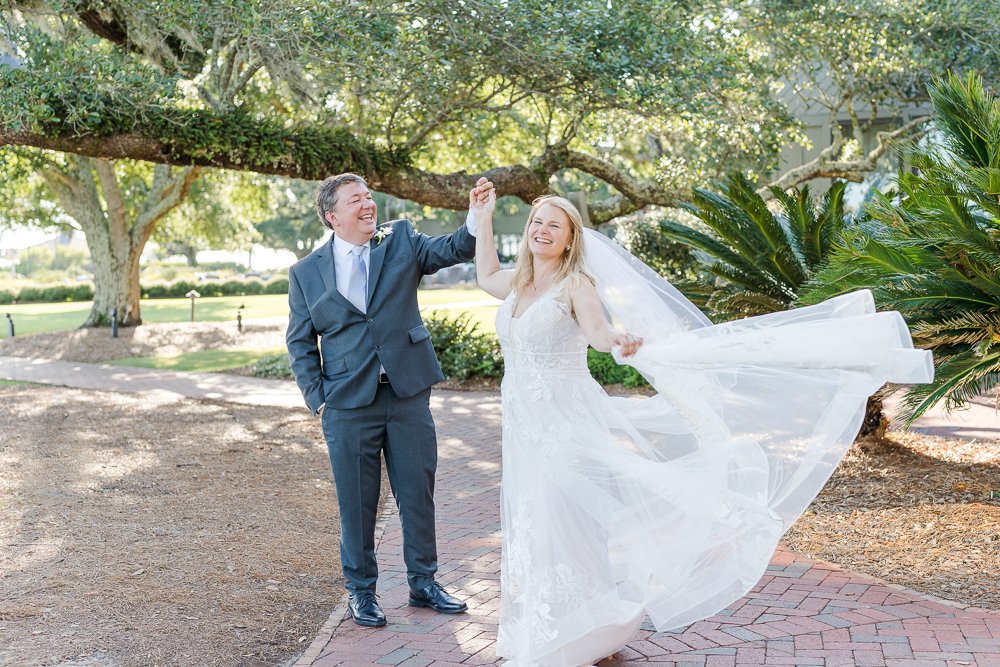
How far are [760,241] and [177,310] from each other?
2882 centimetres

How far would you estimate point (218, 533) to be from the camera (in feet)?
20.8

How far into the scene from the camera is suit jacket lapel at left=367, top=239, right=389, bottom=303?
4.72 meters

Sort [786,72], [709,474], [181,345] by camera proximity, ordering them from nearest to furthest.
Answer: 1. [709,474]
2. [786,72]
3. [181,345]

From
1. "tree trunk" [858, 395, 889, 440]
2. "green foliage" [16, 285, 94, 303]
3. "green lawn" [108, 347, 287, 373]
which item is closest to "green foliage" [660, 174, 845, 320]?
"tree trunk" [858, 395, 889, 440]

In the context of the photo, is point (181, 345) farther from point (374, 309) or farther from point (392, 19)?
point (374, 309)

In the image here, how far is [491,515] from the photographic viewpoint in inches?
269

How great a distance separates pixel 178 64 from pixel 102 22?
3.47ft

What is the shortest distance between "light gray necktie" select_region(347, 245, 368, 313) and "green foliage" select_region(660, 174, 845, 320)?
15.1 ft

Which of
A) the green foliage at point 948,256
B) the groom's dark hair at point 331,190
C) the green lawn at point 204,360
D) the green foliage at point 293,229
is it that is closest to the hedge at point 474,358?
the green lawn at point 204,360

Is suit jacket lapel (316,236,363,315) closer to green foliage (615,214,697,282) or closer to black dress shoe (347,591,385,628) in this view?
black dress shoe (347,591,385,628)

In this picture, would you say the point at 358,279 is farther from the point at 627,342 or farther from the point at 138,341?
the point at 138,341

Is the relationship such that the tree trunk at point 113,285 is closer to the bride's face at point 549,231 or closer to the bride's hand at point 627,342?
the bride's face at point 549,231

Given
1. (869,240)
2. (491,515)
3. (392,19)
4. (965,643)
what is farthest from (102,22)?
(965,643)

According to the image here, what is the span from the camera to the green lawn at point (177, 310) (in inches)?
1088
